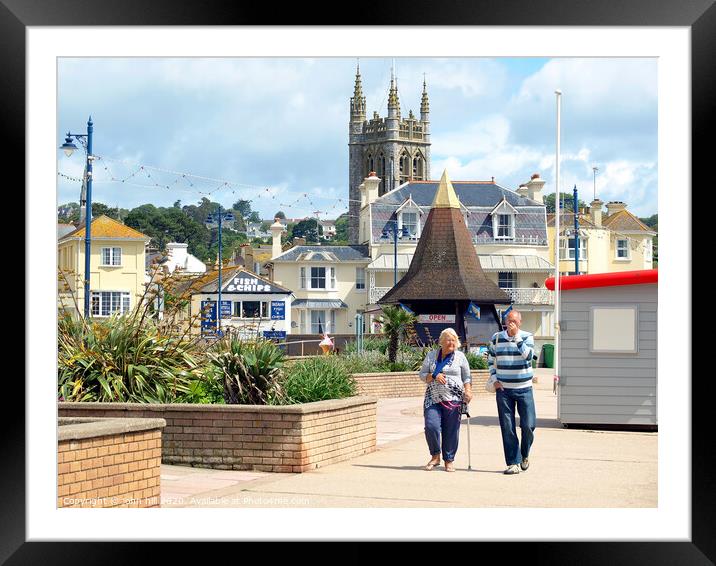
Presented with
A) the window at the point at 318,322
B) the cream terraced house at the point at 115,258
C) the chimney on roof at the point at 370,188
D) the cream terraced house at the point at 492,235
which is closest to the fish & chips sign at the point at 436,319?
the cream terraced house at the point at 115,258

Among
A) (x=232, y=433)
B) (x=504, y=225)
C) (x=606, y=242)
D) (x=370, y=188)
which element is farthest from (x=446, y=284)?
(x=232, y=433)

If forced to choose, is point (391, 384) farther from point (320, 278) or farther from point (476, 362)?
point (320, 278)

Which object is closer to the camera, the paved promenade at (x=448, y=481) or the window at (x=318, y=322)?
the paved promenade at (x=448, y=481)

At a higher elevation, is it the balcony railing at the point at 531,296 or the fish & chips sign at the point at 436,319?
the balcony railing at the point at 531,296

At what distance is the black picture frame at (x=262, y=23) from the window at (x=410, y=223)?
5607 cm

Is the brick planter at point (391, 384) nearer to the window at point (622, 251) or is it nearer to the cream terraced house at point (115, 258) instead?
the cream terraced house at point (115, 258)

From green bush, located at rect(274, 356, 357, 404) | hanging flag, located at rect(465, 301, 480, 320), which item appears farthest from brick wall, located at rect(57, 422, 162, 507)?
hanging flag, located at rect(465, 301, 480, 320)

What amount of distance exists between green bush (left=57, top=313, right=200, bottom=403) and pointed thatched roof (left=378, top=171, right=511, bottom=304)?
31208mm

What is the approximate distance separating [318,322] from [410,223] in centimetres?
771

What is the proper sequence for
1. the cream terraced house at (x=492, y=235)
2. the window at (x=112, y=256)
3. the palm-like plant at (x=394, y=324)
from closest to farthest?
the palm-like plant at (x=394, y=324)
the window at (x=112, y=256)
the cream terraced house at (x=492, y=235)

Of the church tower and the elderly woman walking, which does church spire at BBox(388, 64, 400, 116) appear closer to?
the church tower

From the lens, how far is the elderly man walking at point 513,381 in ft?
37.8

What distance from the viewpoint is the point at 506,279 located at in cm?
6159
